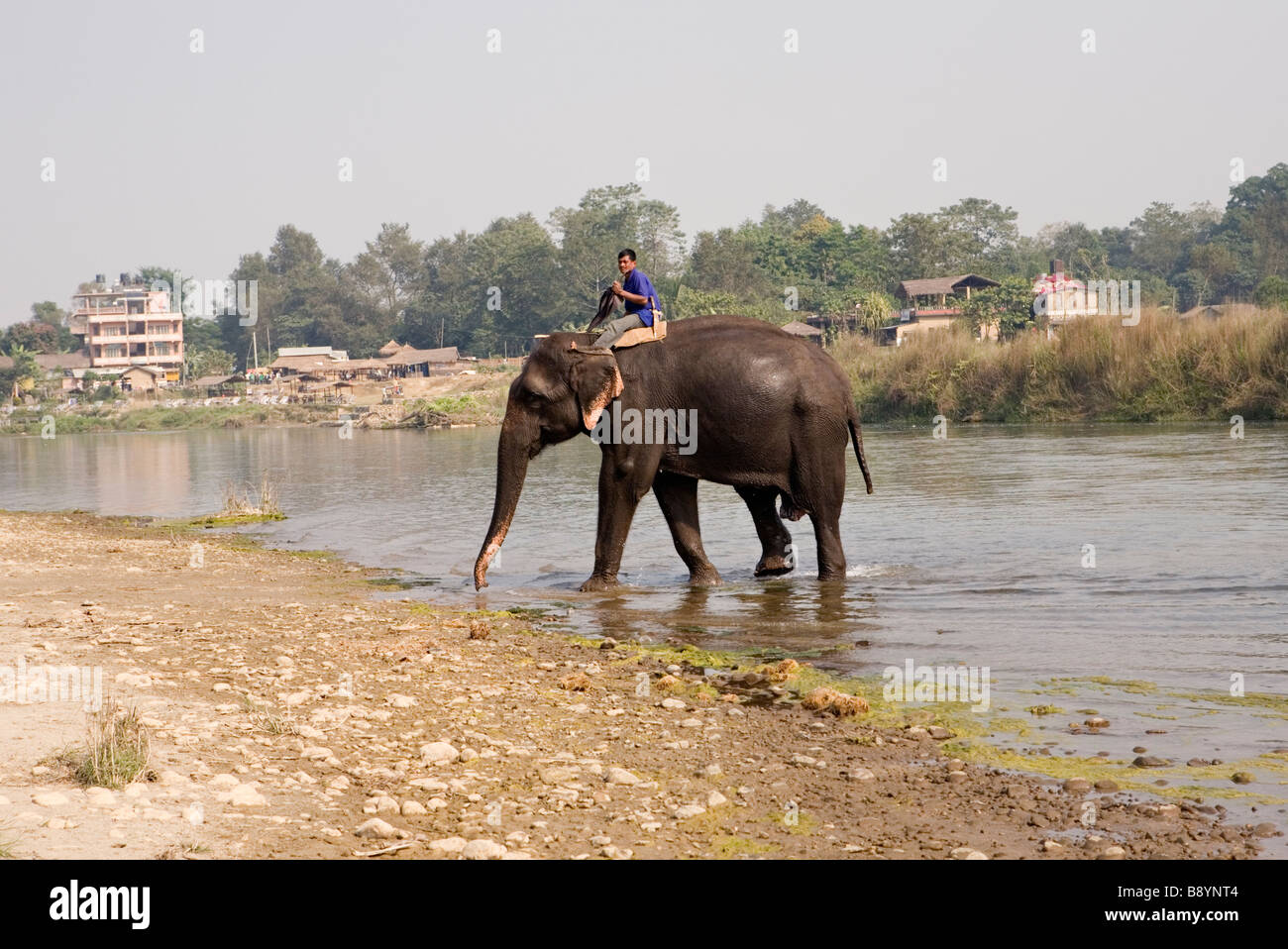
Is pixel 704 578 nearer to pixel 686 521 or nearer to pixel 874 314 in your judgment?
pixel 686 521

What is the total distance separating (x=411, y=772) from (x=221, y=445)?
50145 mm

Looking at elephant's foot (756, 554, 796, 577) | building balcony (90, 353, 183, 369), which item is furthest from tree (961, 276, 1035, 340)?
building balcony (90, 353, 183, 369)

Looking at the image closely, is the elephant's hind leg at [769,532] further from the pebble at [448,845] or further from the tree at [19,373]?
the tree at [19,373]

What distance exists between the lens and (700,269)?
325 ft

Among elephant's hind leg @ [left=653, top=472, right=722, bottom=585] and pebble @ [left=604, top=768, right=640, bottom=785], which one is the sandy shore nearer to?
pebble @ [left=604, top=768, right=640, bottom=785]

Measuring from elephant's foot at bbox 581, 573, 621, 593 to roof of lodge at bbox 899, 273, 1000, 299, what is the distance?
6940cm

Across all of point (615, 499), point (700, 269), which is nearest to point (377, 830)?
point (615, 499)

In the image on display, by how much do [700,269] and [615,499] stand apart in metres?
88.6

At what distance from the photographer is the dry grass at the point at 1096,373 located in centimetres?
3353

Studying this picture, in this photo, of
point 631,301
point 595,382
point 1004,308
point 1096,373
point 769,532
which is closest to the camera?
point 595,382

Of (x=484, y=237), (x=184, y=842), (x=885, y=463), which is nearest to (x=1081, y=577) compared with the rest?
(x=184, y=842)

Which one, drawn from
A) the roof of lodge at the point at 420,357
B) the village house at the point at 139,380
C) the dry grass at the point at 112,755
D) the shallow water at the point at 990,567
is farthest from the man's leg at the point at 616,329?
the village house at the point at 139,380

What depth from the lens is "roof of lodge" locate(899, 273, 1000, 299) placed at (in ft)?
265

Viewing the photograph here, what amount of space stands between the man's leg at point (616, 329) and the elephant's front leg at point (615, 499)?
0.89 m
